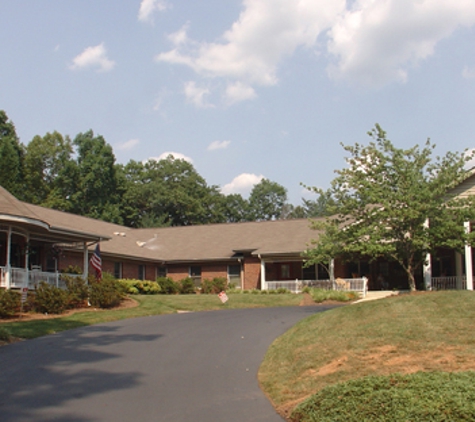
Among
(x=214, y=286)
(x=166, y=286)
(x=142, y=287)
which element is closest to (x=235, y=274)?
(x=214, y=286)

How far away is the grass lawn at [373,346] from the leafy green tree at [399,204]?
180 inches

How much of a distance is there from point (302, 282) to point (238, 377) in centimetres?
2163

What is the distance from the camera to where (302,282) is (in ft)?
103

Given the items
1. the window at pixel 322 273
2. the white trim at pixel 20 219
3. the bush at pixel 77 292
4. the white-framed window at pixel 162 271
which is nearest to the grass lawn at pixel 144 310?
the bush at pixel 77 292

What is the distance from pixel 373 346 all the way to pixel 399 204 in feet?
30.8

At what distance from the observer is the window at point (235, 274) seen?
35844 mm

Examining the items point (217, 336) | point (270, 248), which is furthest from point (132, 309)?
point (270, 248)

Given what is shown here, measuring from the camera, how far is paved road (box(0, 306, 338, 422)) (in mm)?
7822

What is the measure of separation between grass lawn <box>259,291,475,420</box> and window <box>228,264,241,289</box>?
842 inches

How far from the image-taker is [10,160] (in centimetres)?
5347

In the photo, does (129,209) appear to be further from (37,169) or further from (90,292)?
(90,292)

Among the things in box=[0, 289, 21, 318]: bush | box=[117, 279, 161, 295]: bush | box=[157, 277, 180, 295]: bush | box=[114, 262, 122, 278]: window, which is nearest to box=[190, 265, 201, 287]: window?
box=[157, 277, 180, 295]: bush

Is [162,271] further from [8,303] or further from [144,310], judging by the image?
[8,303]

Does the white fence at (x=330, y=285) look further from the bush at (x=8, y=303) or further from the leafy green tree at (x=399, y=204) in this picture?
the bush at (x=8, y=303)
